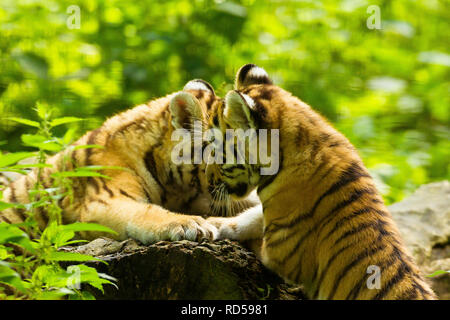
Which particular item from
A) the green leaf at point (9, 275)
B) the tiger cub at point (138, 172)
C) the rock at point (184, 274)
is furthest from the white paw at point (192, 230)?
the green leaf at point (9, 275)

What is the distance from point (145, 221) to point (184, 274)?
2.15ft

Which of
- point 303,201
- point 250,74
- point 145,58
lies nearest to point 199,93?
point 250,74

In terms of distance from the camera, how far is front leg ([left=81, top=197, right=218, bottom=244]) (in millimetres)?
3238

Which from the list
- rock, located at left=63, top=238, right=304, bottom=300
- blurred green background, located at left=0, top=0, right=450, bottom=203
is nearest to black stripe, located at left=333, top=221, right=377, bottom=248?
rock, located at left=63, top=238, right=304, bottom=300

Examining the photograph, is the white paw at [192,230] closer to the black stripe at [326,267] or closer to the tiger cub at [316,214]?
the tiger cub at [316,214]

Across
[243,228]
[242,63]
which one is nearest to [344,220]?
[243,228]

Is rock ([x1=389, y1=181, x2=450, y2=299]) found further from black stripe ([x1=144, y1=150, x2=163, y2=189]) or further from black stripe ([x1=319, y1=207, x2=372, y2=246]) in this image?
black stripe ([x1=144, y1=150, x2=163, y2=189])

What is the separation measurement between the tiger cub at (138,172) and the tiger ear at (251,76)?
311 millimetres

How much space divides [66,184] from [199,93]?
6.00ft

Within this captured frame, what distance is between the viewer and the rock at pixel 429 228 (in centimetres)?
443

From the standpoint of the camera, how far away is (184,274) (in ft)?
9.24

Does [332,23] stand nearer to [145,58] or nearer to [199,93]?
[145,58]
